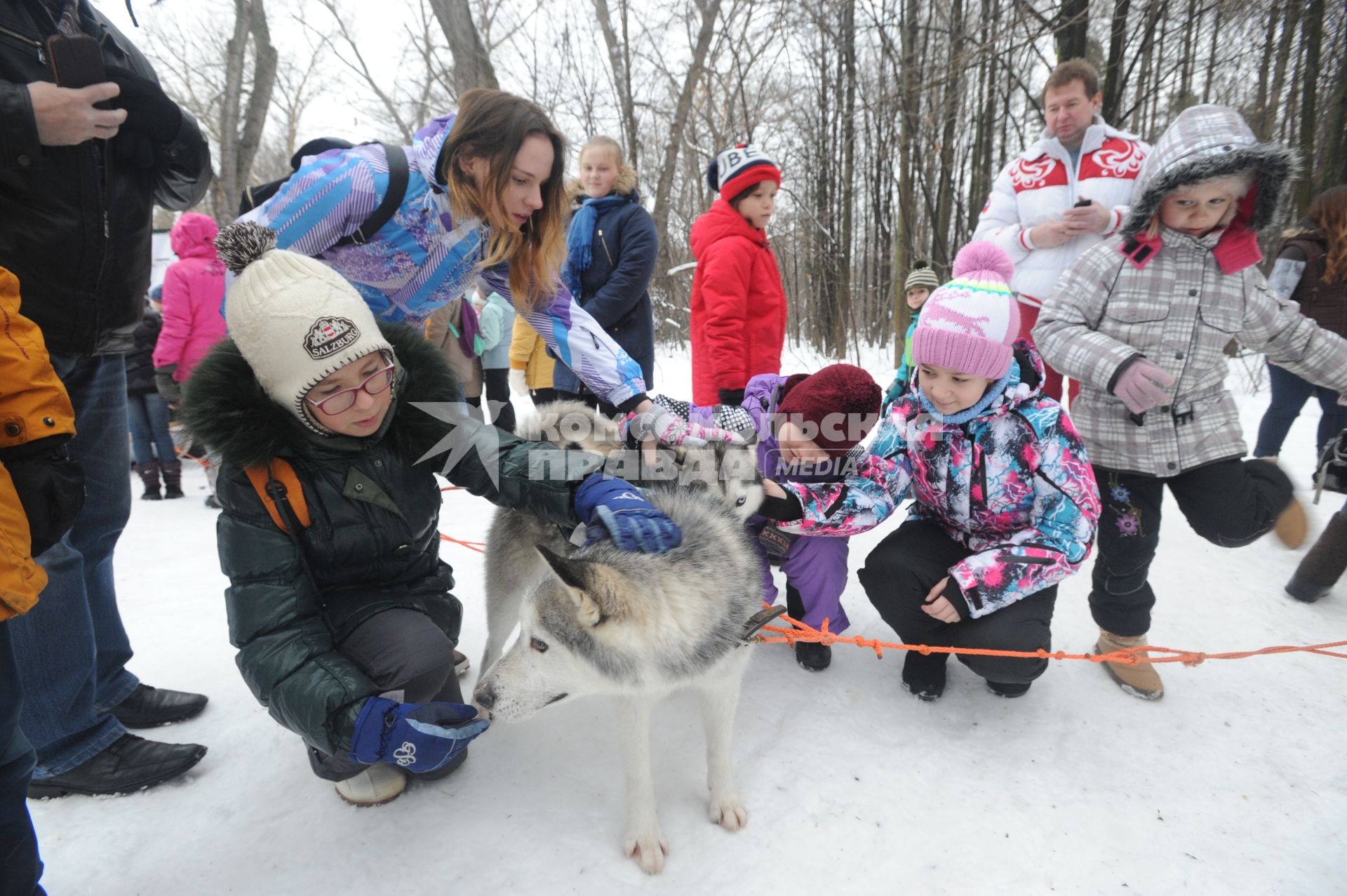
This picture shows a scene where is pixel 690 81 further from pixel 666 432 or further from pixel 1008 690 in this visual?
pixel 1008 690

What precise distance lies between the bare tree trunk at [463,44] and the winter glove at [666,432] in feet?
18.0

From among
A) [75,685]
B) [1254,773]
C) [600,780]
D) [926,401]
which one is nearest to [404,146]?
[75,685]

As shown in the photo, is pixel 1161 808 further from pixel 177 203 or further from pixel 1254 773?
pixel 177 203

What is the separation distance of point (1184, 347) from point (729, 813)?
216 centimetres

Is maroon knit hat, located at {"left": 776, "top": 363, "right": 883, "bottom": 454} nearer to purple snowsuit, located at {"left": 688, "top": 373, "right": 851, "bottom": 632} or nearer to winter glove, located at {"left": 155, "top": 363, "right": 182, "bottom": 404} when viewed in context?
purple snowsuit, located at {"left": 688, "top": 373, "right": 851, "bottom": 632}

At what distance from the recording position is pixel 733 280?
131 inches

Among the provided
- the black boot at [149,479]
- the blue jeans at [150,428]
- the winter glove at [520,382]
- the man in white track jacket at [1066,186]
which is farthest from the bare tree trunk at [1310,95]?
the black boot at [149,479]

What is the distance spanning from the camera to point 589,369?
85.7 inches

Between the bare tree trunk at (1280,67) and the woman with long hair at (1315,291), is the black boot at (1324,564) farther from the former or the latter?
the bare tree trunk at (1280,67)

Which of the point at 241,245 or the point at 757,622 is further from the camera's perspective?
the point at 757,622

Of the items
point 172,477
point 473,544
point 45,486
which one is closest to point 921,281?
point 473,544

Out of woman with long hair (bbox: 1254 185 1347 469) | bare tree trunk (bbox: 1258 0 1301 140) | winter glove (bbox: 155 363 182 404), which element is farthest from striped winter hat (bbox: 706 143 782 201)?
bare tree trunk (bbox: 1258 0 1301 140)

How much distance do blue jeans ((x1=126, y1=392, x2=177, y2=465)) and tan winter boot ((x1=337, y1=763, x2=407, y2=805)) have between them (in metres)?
4.51

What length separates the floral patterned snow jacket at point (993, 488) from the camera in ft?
6.16
